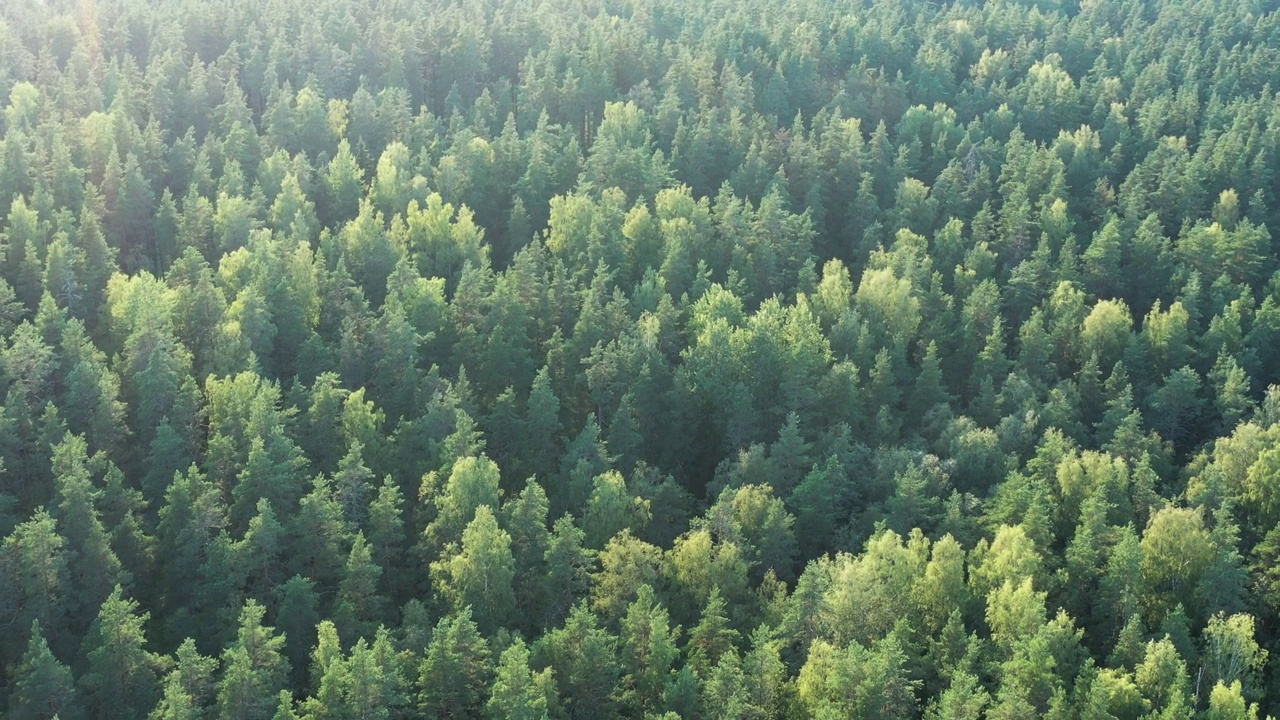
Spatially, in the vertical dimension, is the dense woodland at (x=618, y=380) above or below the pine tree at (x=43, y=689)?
above

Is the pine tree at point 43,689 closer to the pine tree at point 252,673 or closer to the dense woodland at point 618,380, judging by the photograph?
the dense woodland at point 618,380

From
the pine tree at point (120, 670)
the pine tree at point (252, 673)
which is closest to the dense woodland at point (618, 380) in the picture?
the pine tree at point (120, 670)

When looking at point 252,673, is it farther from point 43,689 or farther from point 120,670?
point 43,689

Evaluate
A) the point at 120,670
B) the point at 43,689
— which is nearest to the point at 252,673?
the point at 120,670

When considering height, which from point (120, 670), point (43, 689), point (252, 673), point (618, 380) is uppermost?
point (618, 380)

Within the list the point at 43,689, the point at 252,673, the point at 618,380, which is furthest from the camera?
the point at 618,380

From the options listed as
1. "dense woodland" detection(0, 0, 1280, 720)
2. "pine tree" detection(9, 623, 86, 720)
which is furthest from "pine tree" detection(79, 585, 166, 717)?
"pine tree" detection(9, 623, 86, 720)

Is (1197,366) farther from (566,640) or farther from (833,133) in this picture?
(566,640)

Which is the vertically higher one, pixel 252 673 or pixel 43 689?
pixel 252 673

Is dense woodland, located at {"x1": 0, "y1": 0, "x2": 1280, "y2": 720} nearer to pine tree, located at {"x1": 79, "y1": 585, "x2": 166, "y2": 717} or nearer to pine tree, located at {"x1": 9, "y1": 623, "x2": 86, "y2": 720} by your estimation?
pine tree, located at {"x1": 79, "y1": 585, "x2": 166, "y2": 717}
